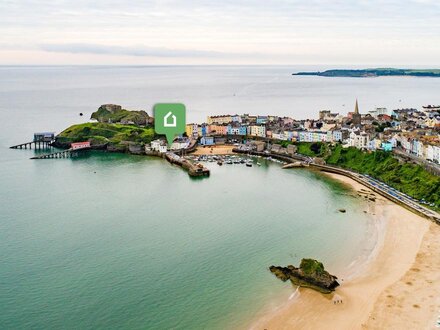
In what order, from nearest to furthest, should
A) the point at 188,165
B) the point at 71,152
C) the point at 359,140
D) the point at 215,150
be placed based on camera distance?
the point at 188,165 < the point at 359,140 < the point at 71,152 < the point at 215,150

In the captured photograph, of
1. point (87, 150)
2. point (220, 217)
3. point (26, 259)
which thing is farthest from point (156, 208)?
point (87, 150)

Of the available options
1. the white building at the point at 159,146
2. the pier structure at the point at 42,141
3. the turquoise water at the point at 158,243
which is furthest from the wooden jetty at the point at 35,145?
the turquoise water at the point at 158,243

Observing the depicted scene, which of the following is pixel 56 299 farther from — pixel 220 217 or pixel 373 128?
pixel 373 128

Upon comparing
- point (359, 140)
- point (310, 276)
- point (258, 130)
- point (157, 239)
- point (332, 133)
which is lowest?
point (310, 276)

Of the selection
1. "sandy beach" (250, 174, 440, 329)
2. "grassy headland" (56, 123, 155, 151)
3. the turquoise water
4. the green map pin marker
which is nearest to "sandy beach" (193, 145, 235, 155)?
"grassy headland" (56, 123, 155, 151)

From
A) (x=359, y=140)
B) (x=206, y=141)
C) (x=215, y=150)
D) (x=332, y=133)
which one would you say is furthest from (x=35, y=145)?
(x=359, y=140)

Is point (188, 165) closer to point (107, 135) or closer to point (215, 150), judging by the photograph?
point (215, 150)
